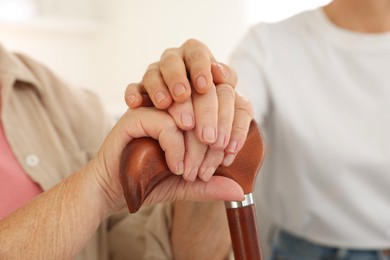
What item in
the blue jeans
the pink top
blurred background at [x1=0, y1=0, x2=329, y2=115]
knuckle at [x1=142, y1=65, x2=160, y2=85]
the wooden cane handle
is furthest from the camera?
blurred background at [x1=0, y1=0, x2=329, y2=115]

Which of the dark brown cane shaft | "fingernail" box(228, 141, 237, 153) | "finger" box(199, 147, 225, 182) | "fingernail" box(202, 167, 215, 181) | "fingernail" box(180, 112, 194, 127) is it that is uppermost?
"fingernail" box(180, 112, 194, 127)

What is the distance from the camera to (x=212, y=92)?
63 centimetres

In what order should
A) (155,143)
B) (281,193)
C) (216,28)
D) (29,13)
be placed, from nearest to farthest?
(155,143), (281,193), (29,13), (216,28)

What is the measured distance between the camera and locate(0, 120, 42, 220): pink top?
0.81 metres

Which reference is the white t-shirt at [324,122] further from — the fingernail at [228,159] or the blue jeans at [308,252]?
the fingernail at [228,159]

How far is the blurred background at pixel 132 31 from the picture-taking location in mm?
2686

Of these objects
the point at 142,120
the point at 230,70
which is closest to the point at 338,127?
the point at 230,70

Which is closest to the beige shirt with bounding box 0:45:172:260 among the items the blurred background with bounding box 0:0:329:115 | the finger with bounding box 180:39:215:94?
the finger with bounding box 180:39:215:94

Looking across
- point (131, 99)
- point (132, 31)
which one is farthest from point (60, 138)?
point (132, 31)

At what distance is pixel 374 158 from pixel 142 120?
2.11ft

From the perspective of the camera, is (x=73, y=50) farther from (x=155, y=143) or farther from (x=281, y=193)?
(x=155, y=143)

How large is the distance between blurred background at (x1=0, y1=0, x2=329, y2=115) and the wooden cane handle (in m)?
2.10

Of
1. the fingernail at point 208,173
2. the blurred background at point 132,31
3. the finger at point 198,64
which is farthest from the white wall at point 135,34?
the fingernail at point 208,173

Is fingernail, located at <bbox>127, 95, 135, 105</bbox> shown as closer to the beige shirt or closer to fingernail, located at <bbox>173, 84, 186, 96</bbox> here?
fingernail, located at <bbox>173, 84, 186, 96</bbox>
